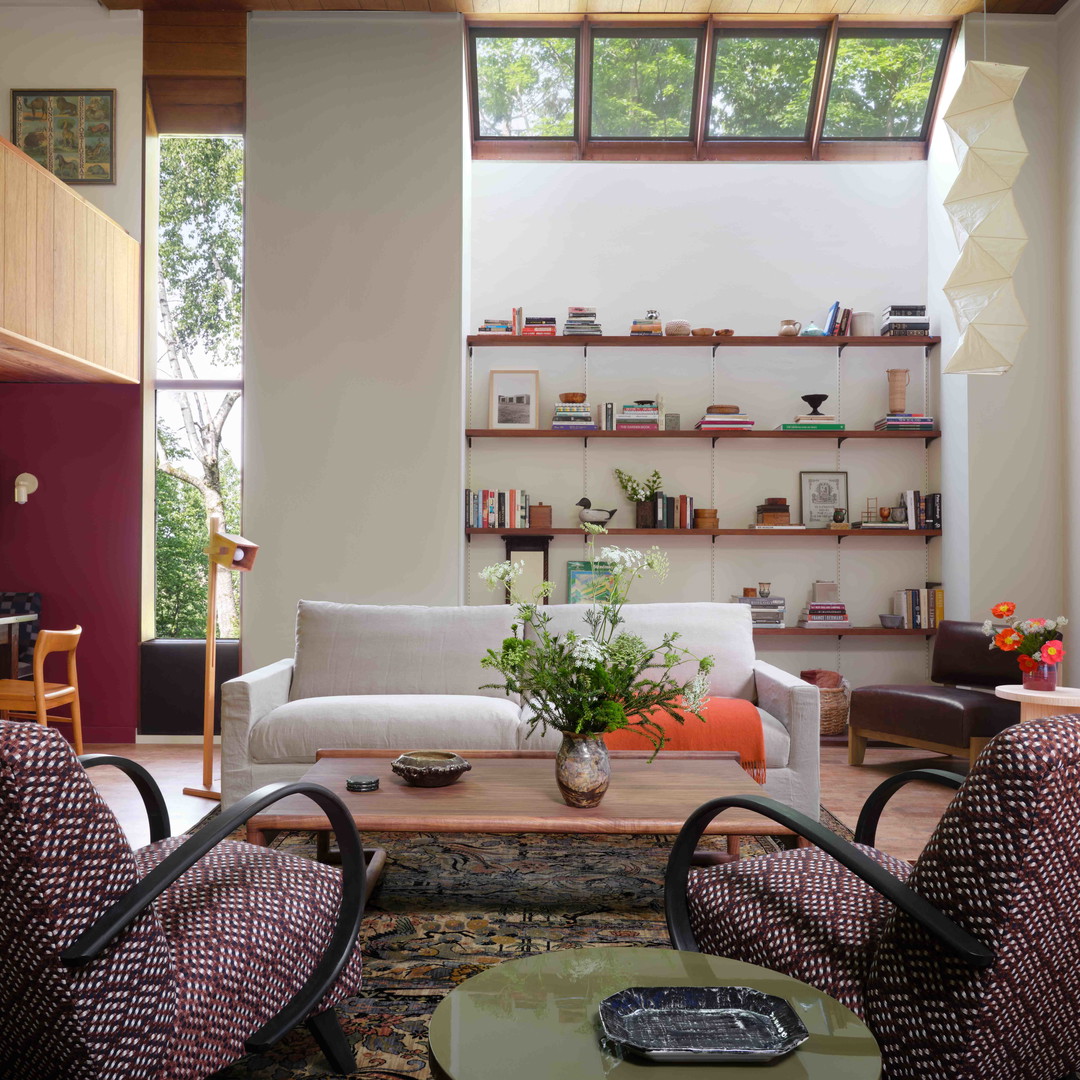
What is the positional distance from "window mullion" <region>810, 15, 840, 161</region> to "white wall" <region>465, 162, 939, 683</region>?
0.51 ft

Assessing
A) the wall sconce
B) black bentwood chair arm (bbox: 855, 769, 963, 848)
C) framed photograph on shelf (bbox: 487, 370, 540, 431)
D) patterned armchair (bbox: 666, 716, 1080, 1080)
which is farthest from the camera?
framed photograph on shelf (bbox: 487, 370, 540, 431)

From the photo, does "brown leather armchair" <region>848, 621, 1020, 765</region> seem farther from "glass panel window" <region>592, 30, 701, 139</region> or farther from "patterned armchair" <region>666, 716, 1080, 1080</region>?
"glass panel window" <region>592, 30, 701, 139</region>

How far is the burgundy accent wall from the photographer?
5531 mm

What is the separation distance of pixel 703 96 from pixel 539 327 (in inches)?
71.6

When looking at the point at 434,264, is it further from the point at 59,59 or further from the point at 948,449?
the point at 948,449

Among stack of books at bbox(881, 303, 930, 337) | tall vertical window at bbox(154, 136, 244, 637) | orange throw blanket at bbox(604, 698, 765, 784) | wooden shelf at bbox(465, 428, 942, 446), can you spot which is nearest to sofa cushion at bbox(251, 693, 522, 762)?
orange throw blanket at bbox(604, 698, 765, 784)

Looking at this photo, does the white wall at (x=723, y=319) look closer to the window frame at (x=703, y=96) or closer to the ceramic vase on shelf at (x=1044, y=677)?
the window frame at (x=703, y=96)

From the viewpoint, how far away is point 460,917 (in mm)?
2553

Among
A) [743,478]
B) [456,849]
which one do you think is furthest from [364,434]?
[456,849]

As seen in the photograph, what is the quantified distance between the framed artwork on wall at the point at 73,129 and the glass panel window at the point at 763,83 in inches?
150

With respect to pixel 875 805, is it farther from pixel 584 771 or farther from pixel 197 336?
pixel 197 336

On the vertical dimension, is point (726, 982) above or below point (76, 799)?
below

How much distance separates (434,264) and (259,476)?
163cm

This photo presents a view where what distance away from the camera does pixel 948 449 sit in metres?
5.47
